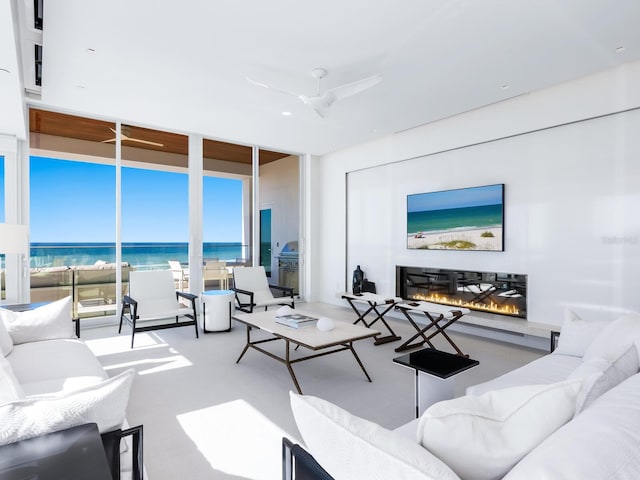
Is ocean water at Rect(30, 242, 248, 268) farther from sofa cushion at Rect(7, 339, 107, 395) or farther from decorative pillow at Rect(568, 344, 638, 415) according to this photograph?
decorative pillow at Rect(568, 344, 638, 415)

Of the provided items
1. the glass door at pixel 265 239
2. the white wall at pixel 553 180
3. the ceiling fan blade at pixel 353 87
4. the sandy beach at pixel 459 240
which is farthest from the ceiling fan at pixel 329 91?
the glass door at pixel 265 239

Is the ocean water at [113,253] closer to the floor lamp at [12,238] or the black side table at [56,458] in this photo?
the floor lamp at [12,238]

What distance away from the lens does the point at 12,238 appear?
3.55 m

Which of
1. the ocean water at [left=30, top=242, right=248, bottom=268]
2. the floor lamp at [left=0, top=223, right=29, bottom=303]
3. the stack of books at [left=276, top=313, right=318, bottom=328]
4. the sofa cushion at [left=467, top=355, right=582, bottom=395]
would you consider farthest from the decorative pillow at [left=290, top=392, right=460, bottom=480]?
the ocean water at [left=30, top=242, right=248, bottom=268]

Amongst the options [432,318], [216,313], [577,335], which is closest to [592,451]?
[577,335]

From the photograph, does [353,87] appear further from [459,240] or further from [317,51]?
[459,240]

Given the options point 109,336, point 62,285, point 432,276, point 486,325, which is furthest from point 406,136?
point 62,285

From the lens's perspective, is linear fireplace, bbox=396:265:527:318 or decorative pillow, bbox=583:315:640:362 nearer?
decorative pillow, bbox=583:315:640:362

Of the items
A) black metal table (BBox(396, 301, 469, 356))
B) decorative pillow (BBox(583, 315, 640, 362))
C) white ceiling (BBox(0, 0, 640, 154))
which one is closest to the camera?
decorative pillow (BBox(583, 315, 640, 362))

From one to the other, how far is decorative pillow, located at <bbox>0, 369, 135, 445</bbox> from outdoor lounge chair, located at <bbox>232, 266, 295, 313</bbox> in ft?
13.4

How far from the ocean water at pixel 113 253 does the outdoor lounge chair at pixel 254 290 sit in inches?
32.8

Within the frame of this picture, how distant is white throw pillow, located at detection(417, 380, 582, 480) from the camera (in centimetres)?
95

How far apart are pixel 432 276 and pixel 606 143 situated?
259 centimetres

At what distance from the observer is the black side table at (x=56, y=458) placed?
0.95 m
